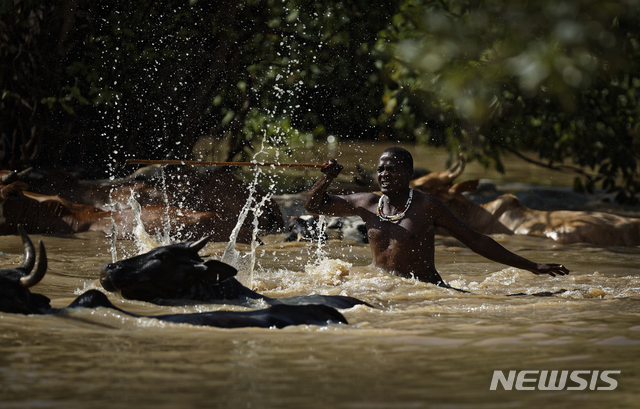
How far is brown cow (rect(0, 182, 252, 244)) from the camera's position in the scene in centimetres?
918

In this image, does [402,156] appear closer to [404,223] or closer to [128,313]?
[404,223]

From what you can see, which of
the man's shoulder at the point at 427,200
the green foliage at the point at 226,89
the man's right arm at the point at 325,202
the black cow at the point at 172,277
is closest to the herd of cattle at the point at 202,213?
the black cow at the point at 172,277

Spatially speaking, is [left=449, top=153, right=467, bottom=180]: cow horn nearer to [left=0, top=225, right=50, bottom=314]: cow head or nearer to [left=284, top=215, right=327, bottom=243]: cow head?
[left=284, top=215, right=327, bottom=243]: cow head

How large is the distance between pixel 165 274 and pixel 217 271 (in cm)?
32

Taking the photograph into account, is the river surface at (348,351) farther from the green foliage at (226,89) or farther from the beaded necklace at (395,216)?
the green foliage at (226,89)

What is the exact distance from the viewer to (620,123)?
1175cm

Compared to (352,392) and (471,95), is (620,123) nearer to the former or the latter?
(471,95)

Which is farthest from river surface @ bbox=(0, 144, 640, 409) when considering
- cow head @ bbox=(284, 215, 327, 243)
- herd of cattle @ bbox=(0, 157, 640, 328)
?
cow head @ bbox=(284, 215, 327, 243)

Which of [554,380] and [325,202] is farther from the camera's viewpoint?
[325,202]

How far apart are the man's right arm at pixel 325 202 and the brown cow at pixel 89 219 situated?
2869mm

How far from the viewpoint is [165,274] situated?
16.1ft

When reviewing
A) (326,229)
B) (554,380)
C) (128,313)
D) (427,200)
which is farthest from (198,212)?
(554,380)

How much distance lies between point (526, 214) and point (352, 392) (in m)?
8.19

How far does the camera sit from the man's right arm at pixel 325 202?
6.25m
